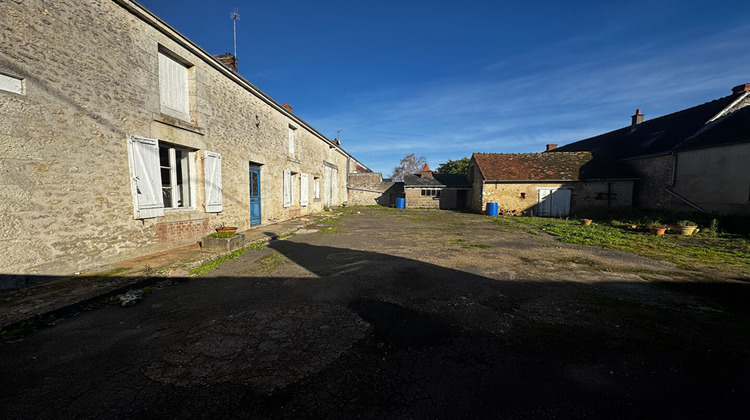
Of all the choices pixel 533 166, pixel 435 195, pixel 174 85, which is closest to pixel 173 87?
pixel 174 85

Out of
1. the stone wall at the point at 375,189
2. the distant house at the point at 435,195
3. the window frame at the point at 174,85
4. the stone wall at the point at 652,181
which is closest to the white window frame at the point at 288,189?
the window frame at the point at 174,85

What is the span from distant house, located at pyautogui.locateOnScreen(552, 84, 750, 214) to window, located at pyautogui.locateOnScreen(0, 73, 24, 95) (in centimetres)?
2143

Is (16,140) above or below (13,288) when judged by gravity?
above

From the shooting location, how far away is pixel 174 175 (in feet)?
21.0

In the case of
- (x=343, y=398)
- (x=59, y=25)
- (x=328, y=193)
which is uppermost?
(x=59, y=25)

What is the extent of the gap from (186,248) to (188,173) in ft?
6.41

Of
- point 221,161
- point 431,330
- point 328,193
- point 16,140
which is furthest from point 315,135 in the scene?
point 431,330

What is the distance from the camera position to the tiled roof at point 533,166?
1825 centimetres

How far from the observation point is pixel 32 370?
7.43ft

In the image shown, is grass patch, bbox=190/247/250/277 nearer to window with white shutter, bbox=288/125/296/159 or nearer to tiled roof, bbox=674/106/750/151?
window with white shutter, bbox=288/125/296/159

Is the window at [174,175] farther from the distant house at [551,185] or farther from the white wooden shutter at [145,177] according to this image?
the distant house at [551,185]

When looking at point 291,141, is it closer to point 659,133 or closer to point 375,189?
point 375,189

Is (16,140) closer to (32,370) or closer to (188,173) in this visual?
(188,173)

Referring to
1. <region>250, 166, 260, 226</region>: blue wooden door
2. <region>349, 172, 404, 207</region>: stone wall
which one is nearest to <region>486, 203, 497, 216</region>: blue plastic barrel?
<region>349, 172, 404, 207</region>: stone wall
